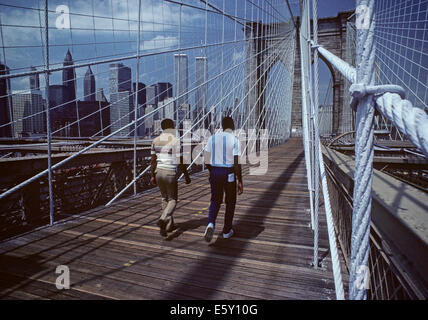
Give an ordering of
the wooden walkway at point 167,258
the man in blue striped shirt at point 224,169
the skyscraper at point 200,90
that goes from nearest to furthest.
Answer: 1. the wooden walkway at point 167,258
2. the man in blue striped shirt at point 224,169
3. the skyscraper at point 200,90

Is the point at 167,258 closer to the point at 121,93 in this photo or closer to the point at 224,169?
the point at 224,169

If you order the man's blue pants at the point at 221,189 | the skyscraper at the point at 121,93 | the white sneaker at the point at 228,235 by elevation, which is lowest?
the white sneaker at the point at 228,235

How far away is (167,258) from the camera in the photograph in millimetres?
1953

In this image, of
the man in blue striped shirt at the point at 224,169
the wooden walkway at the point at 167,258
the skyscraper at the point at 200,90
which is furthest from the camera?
the skyscraper at the point at 200,90

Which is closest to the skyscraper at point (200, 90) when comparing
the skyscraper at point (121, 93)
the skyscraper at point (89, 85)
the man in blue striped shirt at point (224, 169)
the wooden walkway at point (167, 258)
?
the skyscraper at point (121, 93)

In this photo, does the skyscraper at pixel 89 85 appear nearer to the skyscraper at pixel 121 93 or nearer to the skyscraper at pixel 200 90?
the skyscraper at pixel 121 93

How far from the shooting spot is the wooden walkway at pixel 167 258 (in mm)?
1556

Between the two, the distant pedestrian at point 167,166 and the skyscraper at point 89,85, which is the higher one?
the skyscraper at point 89,85

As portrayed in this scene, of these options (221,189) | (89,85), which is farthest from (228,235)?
(89,85)

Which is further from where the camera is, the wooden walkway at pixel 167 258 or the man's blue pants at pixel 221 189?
the man's blue pants at pixel 221 189

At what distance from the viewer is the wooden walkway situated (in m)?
1.56
